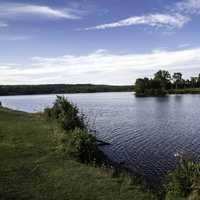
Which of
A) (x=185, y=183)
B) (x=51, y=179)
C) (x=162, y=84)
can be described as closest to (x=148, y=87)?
(x=162, y=84)

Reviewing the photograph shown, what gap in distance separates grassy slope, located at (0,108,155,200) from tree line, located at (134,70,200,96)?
121096 mm

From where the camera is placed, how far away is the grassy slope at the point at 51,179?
1110 centimetres

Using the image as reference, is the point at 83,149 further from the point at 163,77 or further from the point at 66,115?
the point at 163,77

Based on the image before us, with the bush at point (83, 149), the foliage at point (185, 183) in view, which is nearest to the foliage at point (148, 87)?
the bush at point (83, 149)

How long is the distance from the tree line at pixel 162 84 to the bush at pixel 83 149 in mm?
119391

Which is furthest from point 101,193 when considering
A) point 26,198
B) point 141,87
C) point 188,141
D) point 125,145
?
point 141,87

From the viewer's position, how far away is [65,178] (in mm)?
12977

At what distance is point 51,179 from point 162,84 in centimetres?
13709

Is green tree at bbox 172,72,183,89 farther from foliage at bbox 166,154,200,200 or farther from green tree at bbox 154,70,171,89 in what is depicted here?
foliage at bbox 166,154,200,200

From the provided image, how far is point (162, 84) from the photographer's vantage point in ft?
477

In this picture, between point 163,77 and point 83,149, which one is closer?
point 83,149

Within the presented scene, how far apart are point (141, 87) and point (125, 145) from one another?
375 feet

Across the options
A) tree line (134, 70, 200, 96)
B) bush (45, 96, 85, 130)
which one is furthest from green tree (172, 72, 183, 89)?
bush (45, 96, 85, 130)

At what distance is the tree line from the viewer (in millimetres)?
138325
